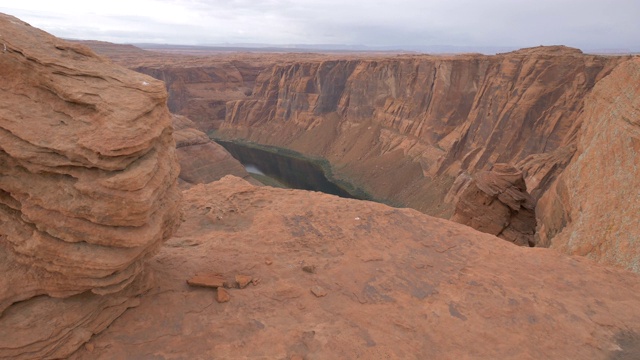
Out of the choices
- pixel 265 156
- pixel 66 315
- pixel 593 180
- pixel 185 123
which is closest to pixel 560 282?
pixel 593 180

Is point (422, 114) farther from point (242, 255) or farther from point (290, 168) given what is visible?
point (242, 255)

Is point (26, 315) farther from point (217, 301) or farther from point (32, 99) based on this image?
point (32, 99)

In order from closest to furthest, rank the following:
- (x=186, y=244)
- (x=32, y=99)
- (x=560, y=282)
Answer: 1. (x=32, y=99)
2. (x=560, y=282)
3. (x=186, y=244)

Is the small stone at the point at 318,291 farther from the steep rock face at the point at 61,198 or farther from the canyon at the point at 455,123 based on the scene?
the canyon at the point at 455,123

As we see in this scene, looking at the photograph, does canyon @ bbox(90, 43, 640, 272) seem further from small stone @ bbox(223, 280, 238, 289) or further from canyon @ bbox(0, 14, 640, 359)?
small stone @ bbox(223, 280, 238, 289)

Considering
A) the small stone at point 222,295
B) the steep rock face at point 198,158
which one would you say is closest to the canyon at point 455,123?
the small stone at point 222,295

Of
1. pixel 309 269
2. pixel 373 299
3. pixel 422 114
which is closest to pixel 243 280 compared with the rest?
pixel 309 269

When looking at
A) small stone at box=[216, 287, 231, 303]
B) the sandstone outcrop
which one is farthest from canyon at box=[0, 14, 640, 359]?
the sandstone outcrop
